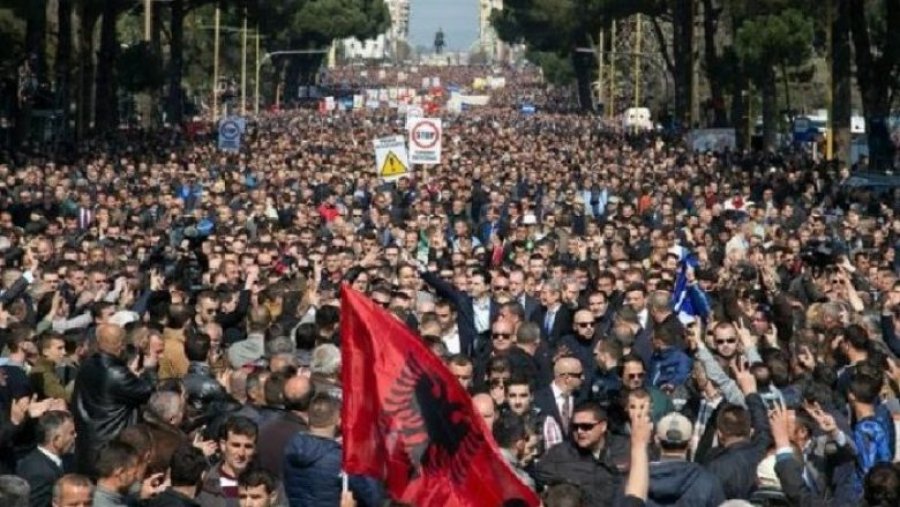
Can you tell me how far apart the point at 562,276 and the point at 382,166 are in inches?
567

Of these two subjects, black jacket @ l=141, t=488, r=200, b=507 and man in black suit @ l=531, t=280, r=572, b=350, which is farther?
man in black suit @ l=531, t=280, r=572, b=350

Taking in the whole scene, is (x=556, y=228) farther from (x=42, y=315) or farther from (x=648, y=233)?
(x=42, y=315)

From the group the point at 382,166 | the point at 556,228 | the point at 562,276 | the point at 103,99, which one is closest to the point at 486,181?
the point at 382,166

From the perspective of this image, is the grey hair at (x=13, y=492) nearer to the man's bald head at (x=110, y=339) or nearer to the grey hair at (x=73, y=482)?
the grey hair at (x=73, y=482)

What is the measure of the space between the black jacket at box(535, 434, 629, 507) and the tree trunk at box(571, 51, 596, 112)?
379 feet

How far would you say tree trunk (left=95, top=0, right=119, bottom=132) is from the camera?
208ft

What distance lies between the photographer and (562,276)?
61.0 ft

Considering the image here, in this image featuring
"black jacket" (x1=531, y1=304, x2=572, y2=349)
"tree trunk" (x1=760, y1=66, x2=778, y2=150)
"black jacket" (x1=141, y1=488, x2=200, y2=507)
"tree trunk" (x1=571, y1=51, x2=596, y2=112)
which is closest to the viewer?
"black jacket" (x1=141, y1=488, x2=200, y2=507)

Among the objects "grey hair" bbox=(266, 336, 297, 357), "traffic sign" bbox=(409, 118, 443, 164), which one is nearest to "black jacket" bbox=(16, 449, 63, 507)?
"grey hair" bbox=(266, 336, 297, 357)

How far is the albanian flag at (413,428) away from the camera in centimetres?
866

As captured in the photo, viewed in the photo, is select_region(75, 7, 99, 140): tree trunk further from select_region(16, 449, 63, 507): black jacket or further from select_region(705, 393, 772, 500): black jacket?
select_region(705, 393, 772, 500): black jacket

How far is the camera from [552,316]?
16.9 metres

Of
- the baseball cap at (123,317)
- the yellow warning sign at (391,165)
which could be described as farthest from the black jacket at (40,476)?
the yellow warning sign at (391,165)

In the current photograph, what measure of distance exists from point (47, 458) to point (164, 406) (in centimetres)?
67
